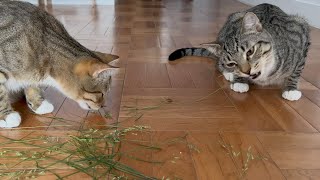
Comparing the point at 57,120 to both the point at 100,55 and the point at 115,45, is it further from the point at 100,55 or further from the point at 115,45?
the point at 115,45

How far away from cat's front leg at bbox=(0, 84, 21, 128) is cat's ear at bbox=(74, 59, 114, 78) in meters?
0.27

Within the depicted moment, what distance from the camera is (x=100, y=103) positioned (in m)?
1.35

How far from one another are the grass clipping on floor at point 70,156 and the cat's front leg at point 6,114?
86mm

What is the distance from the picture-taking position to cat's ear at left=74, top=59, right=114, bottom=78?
4.01 ft

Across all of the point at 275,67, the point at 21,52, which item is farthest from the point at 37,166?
the point at 275,67

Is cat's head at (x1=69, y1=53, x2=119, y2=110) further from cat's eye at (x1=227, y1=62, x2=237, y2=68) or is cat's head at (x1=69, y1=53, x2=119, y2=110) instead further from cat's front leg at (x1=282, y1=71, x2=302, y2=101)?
cat's front leg at (x1=282, y1=71, x2=302, y2=101)

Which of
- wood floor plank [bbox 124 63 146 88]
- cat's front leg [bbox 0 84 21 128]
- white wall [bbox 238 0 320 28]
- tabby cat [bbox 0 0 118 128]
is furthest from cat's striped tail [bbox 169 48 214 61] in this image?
white wall [bbox 238 0 320 28]

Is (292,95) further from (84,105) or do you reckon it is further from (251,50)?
(84,105)

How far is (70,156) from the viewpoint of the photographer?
3.41ft

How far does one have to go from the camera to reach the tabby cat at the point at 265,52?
5.06ft

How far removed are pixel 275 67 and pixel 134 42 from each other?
121 centimetres

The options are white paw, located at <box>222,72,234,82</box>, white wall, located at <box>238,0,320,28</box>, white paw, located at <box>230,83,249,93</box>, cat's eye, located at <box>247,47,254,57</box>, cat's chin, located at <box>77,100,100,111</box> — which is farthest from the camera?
white wall, located at <box>238,0,320,28</box>

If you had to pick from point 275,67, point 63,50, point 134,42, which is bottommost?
point 134,42

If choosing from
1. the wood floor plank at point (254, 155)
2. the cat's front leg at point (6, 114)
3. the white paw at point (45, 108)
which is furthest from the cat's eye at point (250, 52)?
the cat's front leg at point (6, 114)
